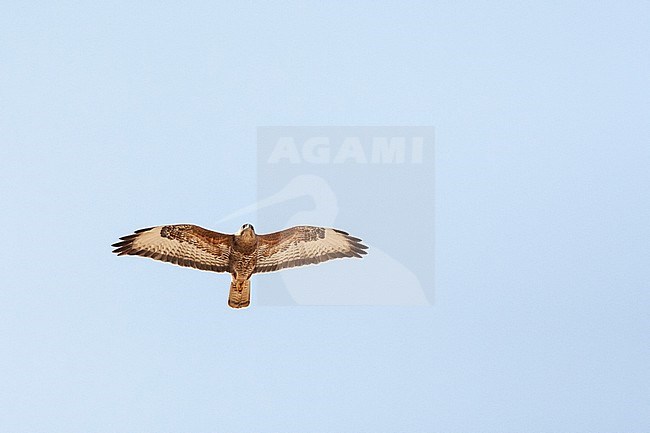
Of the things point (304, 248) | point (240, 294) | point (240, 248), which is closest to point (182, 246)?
point (240, 248)

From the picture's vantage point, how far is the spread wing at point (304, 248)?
1212 centimetres

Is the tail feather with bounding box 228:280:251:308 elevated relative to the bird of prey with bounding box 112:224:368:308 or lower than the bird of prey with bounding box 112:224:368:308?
lower

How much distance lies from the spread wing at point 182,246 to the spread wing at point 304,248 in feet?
1.42

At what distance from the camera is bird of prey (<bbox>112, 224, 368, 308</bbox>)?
11.8 metres

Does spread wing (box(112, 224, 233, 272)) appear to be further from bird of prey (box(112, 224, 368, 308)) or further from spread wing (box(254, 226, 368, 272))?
spread wing (box(254, 226, 368, 272))

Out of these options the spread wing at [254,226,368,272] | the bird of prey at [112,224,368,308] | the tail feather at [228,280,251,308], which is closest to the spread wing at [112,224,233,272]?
the bird of prey at [112,224,368,308]

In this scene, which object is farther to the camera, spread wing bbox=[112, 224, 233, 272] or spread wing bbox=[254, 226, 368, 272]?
spread wing bbox=[254, 226, 368, 272]

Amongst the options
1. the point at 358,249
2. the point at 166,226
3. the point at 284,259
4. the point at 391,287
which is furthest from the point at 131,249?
the point at 391,287

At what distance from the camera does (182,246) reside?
11984 millimetres

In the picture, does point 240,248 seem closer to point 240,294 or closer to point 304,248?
point 240,294

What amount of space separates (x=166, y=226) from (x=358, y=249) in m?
2.16

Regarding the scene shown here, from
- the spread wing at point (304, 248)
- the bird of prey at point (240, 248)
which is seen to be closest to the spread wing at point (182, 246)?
the bird of prey at point (240, 248)

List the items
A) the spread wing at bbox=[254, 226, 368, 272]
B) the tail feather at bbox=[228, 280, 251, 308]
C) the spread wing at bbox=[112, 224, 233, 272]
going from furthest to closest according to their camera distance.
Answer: the spread wing at bbox=[254, 226, 368, 272] < the tail feather at bbox=[228, 280, 251, 308] < the spread wing at bbox=[112, 224, 233, 272]

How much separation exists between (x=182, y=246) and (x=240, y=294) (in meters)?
0.81
